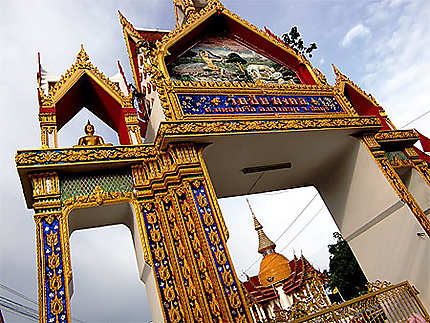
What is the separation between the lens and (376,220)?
737cm

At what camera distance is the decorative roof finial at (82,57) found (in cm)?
714

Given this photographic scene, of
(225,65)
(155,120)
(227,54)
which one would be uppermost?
(227,54)

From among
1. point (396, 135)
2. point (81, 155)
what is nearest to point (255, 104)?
point (81, 155)

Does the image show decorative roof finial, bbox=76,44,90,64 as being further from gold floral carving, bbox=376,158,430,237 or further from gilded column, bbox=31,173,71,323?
gold floral carving, bbox=376,158,430,237

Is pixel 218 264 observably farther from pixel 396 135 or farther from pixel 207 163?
pixel 396 135

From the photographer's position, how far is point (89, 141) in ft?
21.5

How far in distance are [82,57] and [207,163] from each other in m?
3.20

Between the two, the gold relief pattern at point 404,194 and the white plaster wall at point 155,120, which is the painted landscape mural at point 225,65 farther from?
the gold relief pattern at point 404,194

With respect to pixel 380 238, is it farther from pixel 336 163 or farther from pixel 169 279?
pixel 169 279

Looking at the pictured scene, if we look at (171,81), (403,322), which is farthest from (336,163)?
(171,81)

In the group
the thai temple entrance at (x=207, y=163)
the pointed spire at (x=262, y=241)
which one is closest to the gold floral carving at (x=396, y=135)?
the thai temple entrance at (x=207, y=163)

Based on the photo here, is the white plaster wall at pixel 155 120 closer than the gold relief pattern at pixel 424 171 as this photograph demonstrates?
Yes

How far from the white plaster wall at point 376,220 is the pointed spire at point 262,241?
29.6 ft

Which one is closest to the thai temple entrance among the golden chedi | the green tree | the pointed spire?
the golden chedi
